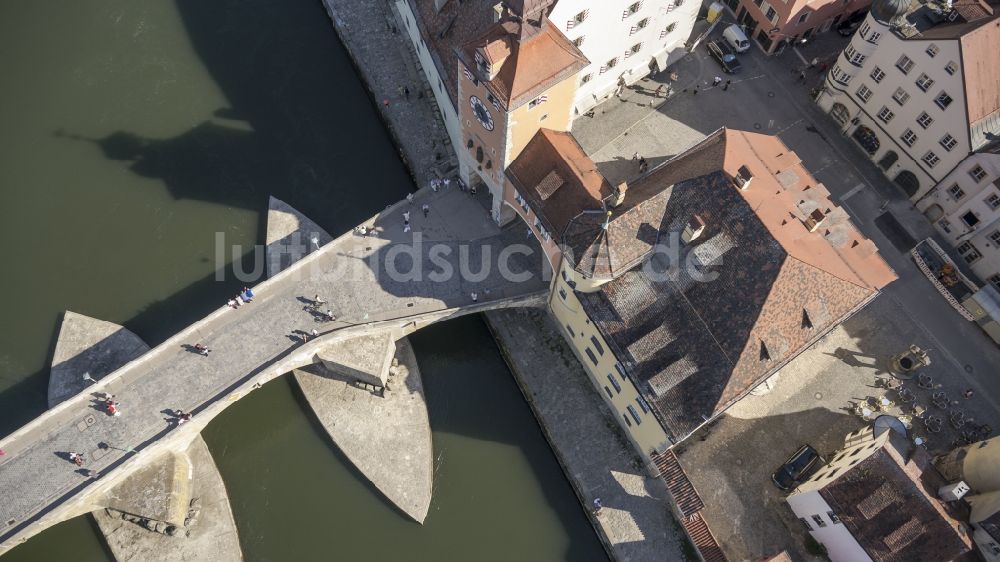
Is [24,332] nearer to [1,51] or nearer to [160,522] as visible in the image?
[160,522]

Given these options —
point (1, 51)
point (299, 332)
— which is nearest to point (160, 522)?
point (299, 332)

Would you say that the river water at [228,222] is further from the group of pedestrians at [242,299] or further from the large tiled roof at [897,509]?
the large tiled roof at [897,509]

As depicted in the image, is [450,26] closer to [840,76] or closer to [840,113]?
[840,76]

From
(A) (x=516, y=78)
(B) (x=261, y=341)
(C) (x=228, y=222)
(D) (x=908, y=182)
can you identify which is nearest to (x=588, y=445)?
(B) (x=261, y=341)

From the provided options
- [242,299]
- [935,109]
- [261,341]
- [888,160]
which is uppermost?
[242,299]

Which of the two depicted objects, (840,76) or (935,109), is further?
(840,76)

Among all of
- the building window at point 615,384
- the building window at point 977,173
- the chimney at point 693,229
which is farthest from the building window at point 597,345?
the building window at point 977,173

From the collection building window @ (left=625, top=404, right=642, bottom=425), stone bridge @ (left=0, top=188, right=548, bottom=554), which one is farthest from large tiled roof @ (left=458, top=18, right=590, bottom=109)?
building window @ (left=625, top=404, right=642, bottom=425)
